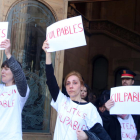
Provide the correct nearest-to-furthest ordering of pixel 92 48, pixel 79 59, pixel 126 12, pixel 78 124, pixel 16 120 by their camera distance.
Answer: pixel 78 124
pixel 16 120
pixel 79 59
pixel 92 48
pixel 126 12

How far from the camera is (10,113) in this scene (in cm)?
341

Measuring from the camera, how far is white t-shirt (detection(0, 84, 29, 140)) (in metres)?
3.32

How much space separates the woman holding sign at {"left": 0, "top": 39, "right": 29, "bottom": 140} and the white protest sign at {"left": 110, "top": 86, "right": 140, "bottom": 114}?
1134 mm

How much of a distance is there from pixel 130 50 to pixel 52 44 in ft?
36.3

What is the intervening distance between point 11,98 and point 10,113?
189 mm

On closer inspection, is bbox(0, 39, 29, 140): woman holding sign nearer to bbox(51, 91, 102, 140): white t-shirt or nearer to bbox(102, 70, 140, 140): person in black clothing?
bbox(51, 91, 102, 140): white t-shirt

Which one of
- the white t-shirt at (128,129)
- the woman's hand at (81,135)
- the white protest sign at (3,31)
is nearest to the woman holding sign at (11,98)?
the white protest sign at (3,31)

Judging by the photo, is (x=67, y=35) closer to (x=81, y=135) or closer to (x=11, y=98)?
(x=11, y=98)

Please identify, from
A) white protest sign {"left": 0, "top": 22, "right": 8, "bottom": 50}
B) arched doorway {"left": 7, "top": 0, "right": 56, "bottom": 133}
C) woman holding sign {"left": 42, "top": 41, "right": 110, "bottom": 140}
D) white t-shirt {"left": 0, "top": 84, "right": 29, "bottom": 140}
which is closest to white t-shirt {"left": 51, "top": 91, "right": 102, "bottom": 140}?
woman holding sign {"left": 42, "top": 41, "right": 110, "bottom": 140}

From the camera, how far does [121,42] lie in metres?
14.3

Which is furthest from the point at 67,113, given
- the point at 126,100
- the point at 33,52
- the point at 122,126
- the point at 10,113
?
Result: the point at 33,52

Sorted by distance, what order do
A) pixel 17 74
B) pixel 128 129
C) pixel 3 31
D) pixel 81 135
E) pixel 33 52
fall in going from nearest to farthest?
pixel 81 135 < pixel 17 74 < pixel 3 31 < pixel 128 129 < pixel 33 52

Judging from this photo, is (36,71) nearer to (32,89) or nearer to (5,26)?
(32,89)

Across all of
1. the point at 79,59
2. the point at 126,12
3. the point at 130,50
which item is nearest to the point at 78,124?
the point at 79,59
